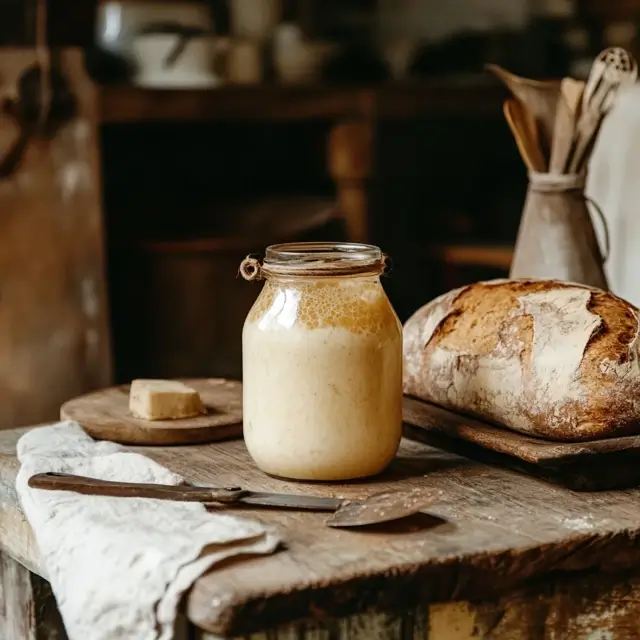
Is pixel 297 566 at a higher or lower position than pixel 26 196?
lower

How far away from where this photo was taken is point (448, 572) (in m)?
0.99

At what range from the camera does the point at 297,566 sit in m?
0.97

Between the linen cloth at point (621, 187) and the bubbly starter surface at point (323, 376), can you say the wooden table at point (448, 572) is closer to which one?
the bubbly starter surface at point (323, 376)

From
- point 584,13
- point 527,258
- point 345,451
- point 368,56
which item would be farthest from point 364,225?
point 345,451

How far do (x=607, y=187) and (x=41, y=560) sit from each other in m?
1.28

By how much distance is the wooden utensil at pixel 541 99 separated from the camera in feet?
5.16

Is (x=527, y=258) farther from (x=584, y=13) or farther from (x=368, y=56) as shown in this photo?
(x=584, y=13)

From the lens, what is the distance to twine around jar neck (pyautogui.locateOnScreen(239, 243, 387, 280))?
3.86 feet

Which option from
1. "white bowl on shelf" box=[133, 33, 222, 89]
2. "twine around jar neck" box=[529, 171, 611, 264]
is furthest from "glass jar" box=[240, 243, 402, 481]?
"white bowl on shelf" box=[133, 33, 222, 89]

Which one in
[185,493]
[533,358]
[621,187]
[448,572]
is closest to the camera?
[448,572]

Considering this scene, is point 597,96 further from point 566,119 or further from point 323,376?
point 323,376

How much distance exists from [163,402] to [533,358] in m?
0.43

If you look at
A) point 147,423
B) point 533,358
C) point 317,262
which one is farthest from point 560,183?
point 147,423

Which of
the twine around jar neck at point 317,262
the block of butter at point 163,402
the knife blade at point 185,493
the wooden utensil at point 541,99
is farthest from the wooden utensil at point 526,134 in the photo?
the knife blade at point 185,493
